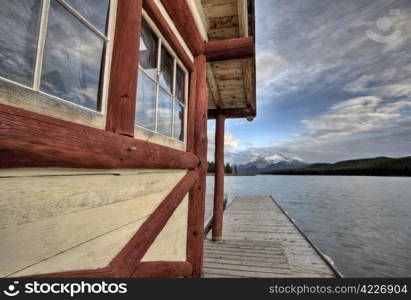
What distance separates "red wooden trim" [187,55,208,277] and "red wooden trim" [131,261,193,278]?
0.23m

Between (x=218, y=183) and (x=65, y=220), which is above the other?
(x=65, y=220)

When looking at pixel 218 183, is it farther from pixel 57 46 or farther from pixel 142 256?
pixel 57 46

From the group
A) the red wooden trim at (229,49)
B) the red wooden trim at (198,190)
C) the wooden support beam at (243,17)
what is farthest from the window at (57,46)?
the wooden support beam at (243,17)

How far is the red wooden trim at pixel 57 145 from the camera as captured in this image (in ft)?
2.60

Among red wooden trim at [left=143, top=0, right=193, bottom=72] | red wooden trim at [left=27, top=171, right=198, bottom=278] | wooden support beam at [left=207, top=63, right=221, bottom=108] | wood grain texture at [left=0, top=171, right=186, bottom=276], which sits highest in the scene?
wooden support beam at [left=207, top=63, right=221, bottom=108]

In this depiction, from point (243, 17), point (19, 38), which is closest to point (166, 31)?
point (243, 17)

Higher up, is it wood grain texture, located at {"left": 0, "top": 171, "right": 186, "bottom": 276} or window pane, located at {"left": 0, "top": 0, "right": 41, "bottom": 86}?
window pane, located at {"left": 0, "top": 0, "right": 41, "bottom": 86}

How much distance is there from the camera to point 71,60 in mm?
1221

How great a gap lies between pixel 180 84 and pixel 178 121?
1.92 feet

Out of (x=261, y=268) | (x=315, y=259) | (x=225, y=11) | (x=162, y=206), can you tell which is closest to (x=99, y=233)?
(x=162, y=206)

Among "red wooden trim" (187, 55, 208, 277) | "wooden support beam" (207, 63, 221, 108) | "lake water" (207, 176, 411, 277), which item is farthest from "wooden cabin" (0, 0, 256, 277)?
"lake water" (207, 176, 411, 277)

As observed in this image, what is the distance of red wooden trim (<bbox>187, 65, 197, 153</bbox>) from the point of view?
3193 millimetres

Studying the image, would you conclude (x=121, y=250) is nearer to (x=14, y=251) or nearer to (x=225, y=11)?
(x=14, y=251)

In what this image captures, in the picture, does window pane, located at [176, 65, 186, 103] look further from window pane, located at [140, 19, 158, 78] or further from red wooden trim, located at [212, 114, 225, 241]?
red wooden trim, located at [212, 114, 225, 241]
